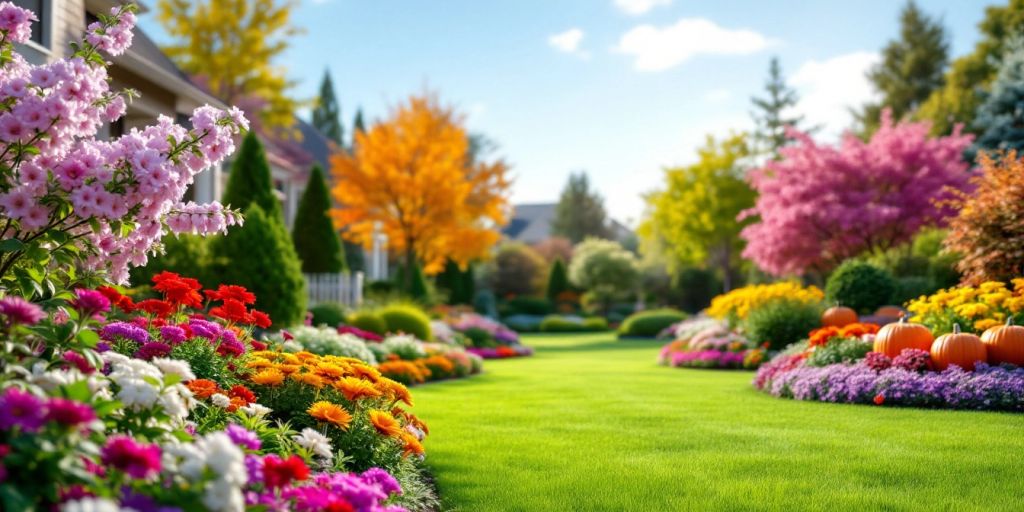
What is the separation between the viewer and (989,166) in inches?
450

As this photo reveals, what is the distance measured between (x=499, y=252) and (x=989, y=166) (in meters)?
35.4

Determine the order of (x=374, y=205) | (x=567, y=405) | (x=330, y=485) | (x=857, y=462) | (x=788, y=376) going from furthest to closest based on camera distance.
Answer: (x=374, y=205), (x=788, y=376), (x=567, y=405), (x=857, y=462), (x=330, y=485)

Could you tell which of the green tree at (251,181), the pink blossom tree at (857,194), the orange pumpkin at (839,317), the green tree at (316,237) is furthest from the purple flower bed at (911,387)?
the green tree at (316,237)

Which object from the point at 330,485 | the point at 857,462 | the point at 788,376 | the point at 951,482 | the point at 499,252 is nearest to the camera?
the point at 330,485

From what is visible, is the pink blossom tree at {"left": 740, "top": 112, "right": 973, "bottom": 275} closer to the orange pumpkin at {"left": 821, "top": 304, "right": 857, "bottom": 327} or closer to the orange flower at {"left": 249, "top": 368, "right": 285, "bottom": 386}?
the orange pumpkin at {"left": 821, "top": 304, "right": 857, "bottom": 327}

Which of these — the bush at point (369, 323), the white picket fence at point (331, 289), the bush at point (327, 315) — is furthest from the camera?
the white picket fence at point (331, 289)

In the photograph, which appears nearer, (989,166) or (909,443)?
(909,443)

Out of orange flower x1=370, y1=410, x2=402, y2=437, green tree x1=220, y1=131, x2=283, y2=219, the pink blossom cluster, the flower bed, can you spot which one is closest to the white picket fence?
green tree x1=220, y1=131, x2=283, y2=219

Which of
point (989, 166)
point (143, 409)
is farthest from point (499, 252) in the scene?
point (143, 409)

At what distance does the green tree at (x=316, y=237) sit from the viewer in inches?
832

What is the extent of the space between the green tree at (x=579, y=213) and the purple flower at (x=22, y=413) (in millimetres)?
60593

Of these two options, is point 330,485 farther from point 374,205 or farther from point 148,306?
point 374,205

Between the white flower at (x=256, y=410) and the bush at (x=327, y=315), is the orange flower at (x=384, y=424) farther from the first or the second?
the bush at (x=327, y=315)

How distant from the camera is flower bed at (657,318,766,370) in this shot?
14.1 metres
